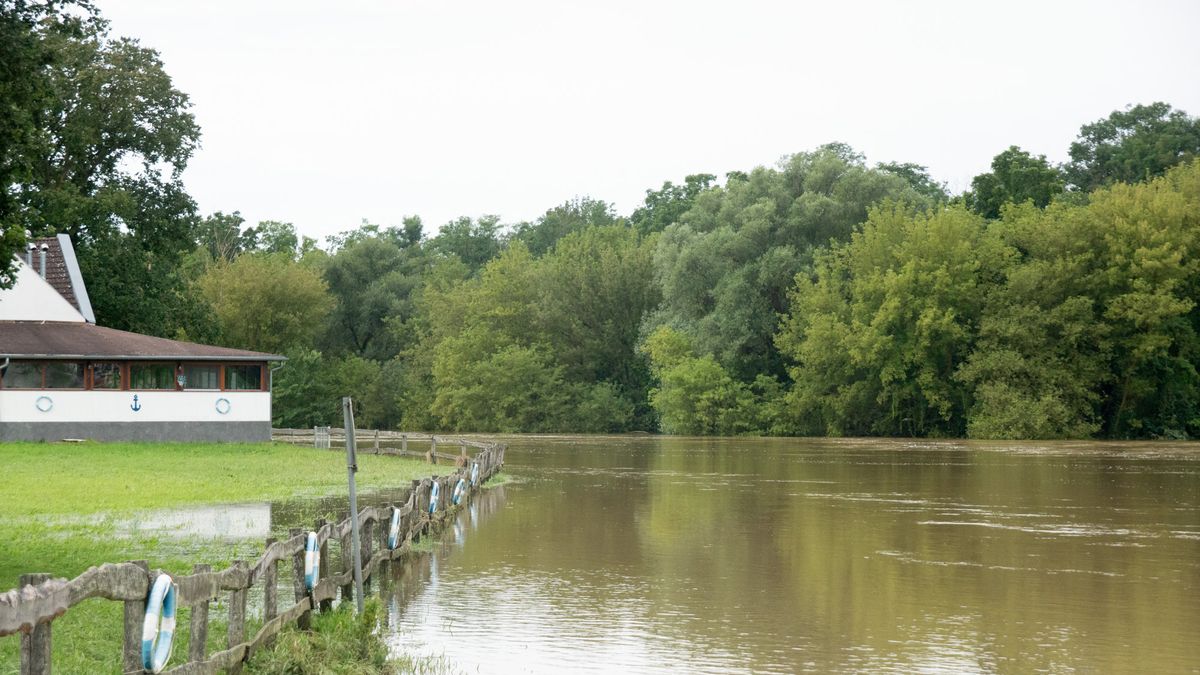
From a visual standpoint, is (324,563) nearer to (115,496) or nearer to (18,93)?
(18,93)

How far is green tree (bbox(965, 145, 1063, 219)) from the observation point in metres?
79.7

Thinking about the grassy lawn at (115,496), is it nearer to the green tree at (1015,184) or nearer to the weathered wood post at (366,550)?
the weathered wood post at (366,550)

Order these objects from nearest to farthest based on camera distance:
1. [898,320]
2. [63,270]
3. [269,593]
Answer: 1. [269,593]
2. [63,270]
3. [898,320]

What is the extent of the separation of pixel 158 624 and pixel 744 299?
69.1 meters

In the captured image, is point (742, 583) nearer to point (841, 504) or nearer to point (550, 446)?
point (841, 504)

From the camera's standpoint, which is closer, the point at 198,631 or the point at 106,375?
the point at 198,631

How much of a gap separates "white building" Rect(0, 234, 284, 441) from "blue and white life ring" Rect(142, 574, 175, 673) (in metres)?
37.1

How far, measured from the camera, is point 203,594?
361 inches

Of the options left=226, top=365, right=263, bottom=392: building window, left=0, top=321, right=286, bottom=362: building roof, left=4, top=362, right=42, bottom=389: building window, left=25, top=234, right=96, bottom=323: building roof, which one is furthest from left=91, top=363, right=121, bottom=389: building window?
left=25, top=234, right=96, bottom=323: building roof

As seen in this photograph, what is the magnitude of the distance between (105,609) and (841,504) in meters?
18.7

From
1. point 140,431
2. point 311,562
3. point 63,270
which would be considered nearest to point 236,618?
point 311,562

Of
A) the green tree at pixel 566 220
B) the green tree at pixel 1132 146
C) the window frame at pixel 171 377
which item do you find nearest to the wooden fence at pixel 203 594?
the window frame at pixel 171 377

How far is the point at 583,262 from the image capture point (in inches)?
3681

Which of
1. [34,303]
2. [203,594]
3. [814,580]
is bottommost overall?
[814,580]
